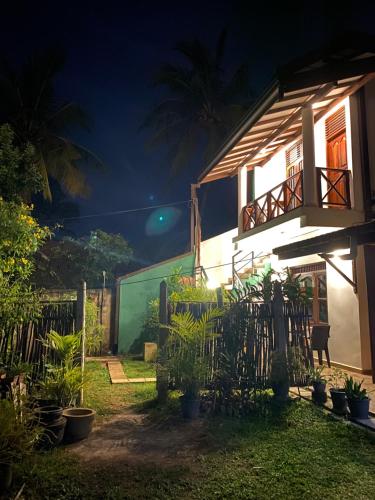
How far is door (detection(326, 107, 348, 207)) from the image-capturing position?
872 centimetres

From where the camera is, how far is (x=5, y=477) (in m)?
3.25

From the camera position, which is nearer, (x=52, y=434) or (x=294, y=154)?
(x=52, y=434)

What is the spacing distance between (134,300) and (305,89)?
7835 mm

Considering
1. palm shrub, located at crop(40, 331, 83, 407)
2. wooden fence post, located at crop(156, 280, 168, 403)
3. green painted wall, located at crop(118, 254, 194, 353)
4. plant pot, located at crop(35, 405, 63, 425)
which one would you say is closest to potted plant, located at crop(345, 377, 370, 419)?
wooden fence post, located at crop(156, 280, 168, 403)

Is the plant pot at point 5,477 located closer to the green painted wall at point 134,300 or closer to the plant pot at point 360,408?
the plant pot at point 360,408

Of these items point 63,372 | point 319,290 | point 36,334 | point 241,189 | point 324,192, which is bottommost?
point 63,372

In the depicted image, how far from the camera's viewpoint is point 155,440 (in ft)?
14.9

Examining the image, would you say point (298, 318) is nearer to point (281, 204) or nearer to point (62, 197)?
point (281, 204)

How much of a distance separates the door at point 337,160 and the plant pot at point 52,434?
691 centimetres

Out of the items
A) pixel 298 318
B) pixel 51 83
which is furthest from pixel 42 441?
pixel 51 83

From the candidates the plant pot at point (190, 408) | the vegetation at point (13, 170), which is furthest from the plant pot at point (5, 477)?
the vegetation at point (13, 170)

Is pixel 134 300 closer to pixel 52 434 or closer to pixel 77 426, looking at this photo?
pixel 77 426

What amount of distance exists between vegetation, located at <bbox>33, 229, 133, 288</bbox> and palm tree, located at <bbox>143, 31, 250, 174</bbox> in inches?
209

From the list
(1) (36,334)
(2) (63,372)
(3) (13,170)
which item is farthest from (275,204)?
(2) (63,372)
